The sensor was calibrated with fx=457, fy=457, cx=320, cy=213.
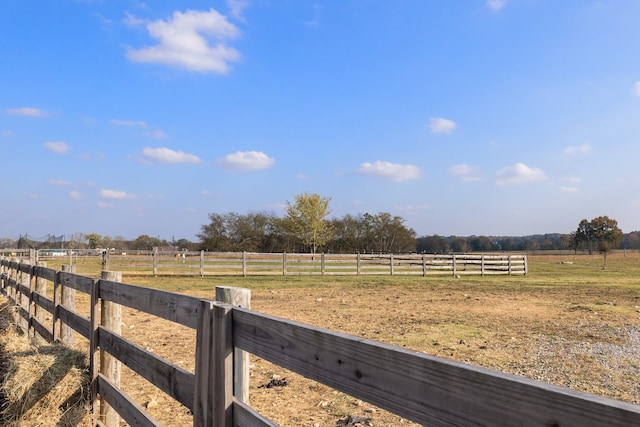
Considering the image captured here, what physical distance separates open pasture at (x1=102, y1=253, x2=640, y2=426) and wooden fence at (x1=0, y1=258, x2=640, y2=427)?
79.3 inches

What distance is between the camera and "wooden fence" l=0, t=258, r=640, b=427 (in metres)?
1.03

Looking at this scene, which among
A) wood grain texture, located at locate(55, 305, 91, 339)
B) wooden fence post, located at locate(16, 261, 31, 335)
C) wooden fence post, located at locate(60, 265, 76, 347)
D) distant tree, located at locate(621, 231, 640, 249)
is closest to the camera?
wood grain texture, located at locate(55, 305, 91, 339)

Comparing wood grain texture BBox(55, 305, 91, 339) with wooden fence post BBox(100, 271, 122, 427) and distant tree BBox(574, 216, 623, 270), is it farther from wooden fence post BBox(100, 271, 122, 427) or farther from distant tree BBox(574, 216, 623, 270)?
distant tree BBox(574, 216, 623, 270)

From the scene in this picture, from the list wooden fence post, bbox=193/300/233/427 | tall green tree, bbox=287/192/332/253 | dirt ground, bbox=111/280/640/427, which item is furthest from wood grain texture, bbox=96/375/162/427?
tall green tree, bbox=287/192/332/253

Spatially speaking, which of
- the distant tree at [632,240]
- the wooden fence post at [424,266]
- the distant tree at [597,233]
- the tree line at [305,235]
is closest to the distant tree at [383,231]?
the tree line at [305,235]

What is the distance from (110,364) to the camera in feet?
12.8

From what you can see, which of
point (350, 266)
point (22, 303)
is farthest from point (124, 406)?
point (350, 266)

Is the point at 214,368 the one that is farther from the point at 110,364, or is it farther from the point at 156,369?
the point at 110,364

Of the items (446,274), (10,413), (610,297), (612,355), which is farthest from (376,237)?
(10,413)

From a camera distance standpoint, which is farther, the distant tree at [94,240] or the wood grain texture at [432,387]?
the distant tree at [94,240]

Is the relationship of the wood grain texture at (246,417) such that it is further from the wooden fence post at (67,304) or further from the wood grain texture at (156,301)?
the wooden fence post at (67,304)

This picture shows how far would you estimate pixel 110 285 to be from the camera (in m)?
3.94

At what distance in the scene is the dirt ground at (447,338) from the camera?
4.78 m

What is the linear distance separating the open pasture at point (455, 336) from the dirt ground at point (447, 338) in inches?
0.6
